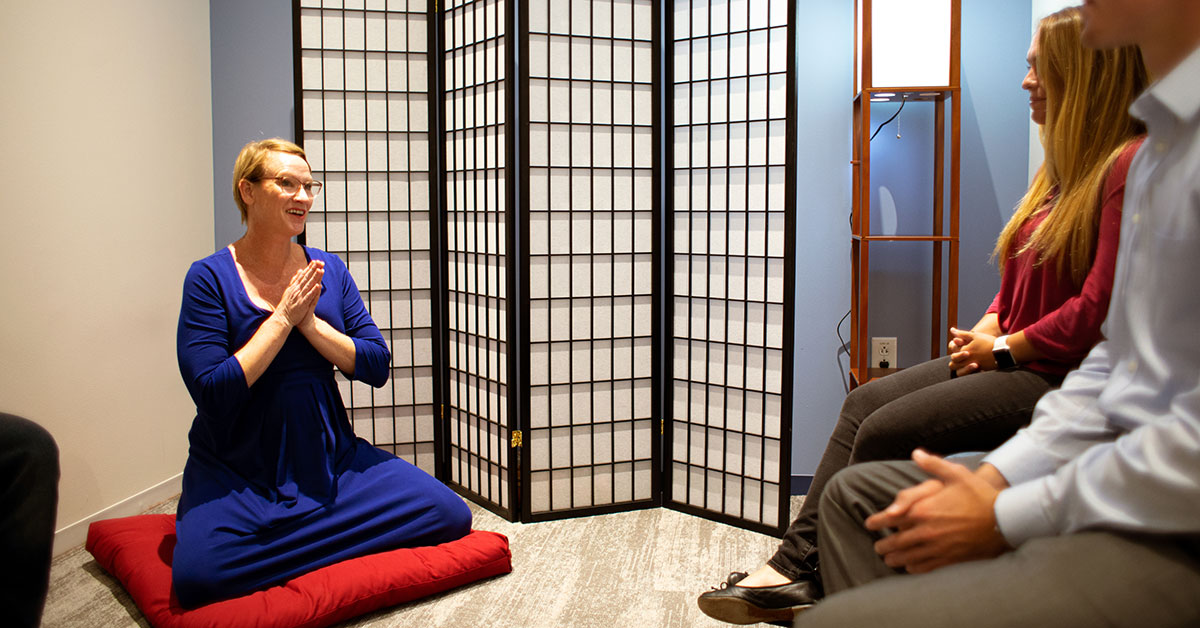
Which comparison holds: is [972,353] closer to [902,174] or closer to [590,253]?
[590,253]

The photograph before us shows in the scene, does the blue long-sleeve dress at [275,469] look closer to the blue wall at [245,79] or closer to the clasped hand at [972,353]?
the blue wall at [245,79]

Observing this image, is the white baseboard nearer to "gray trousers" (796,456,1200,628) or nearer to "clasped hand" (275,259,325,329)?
"clasped hand" (275,259,325,329)

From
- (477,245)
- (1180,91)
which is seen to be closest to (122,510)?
(477,245)

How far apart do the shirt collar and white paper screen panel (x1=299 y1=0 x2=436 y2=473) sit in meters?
2.71

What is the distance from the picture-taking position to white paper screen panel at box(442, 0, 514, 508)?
3025mm

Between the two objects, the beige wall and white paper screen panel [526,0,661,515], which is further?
white paper screen panel [526,0,661,515]

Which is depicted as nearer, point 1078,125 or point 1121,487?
point 1121,487

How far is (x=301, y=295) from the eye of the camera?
7.98 feet

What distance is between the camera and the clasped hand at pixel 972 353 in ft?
5.77

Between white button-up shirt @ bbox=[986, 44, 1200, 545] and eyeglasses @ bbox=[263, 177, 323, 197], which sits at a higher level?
eyeglasses @ bbox=[263, 177, 323, 197]

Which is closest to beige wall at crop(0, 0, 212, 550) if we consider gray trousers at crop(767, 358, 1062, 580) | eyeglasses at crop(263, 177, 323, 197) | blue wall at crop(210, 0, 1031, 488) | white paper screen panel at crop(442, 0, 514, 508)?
eyeglasses at crop(263, 177, 323, 197)

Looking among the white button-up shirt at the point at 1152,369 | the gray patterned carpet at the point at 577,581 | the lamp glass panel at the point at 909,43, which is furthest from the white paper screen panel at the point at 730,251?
the white button-up shirt at the point at 1152,369

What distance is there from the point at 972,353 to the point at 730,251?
4.30 ft

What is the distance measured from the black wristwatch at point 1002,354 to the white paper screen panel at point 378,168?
2208 millimetres
